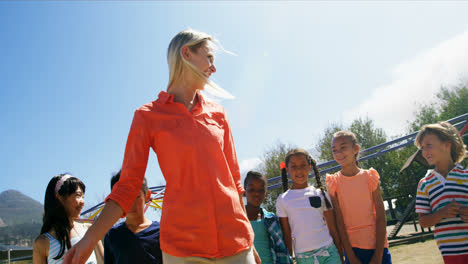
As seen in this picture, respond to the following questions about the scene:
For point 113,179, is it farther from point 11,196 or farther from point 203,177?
point 11,196

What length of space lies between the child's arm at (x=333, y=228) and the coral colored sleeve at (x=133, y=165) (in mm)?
2417

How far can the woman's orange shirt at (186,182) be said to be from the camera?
137 cm

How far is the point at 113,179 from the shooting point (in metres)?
3.27

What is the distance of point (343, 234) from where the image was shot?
3.21m

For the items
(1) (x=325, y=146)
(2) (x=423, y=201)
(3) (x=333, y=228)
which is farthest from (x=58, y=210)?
(1) (x=325, y=146)

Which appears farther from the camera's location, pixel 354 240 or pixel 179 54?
pixel 354 240

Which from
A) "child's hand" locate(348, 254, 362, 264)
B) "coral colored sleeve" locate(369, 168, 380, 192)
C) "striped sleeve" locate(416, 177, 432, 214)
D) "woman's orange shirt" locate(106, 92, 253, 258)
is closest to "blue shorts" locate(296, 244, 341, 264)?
"child's hand" locate(348, 254, 362, 264)

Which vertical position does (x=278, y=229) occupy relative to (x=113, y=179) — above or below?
below

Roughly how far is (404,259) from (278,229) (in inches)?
260

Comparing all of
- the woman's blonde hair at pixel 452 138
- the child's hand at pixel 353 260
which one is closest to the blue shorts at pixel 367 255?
the child's hand at pixel 353 260

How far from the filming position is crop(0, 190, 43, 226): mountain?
94.4m

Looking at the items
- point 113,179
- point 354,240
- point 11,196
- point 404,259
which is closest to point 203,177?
point 113,179

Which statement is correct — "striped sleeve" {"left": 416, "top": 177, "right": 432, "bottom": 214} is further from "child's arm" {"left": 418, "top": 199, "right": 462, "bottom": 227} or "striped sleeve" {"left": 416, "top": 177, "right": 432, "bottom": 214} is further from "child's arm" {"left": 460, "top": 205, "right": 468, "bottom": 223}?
"child's arm" {"left": 460, "top": 205, "right": 468, "bottom": 223}

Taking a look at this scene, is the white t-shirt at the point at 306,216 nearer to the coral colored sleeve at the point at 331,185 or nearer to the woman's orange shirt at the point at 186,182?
the coral colored sleeve at the point at 331,185
